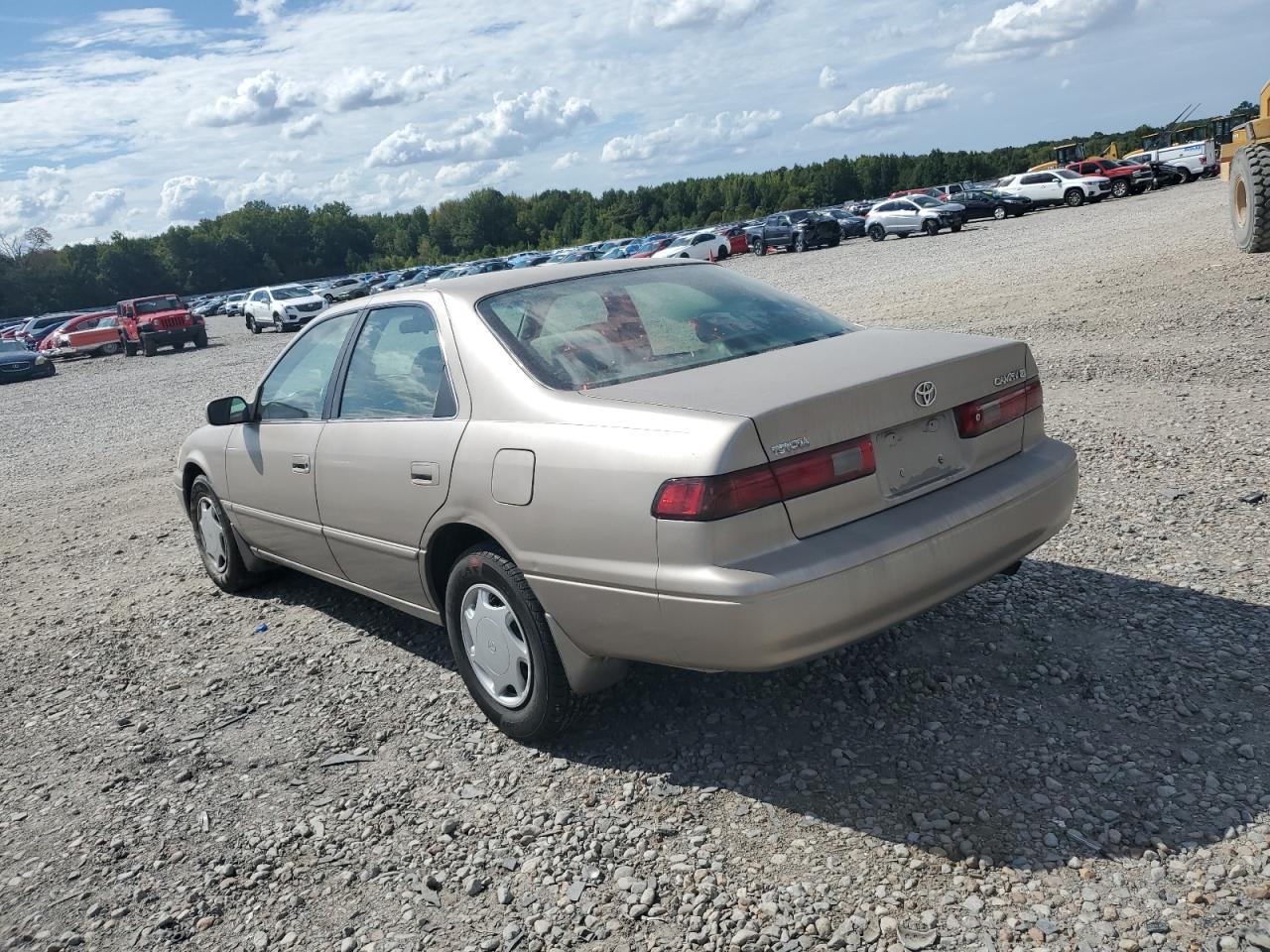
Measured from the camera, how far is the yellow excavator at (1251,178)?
42.7 feet

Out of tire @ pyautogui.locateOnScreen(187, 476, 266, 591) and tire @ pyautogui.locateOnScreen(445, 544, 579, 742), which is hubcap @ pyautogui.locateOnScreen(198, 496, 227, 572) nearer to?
tire @ pyautogui.locateOnScreen(187, 476, 266, 591)

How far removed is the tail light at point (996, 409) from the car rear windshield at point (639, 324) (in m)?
0.68

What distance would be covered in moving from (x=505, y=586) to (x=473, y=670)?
505mm

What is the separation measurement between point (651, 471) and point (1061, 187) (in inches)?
1670

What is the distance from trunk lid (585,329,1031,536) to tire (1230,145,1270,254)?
38.7ft

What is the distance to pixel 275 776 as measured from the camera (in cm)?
376

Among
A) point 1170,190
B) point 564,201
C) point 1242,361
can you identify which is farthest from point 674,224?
point 1242,361

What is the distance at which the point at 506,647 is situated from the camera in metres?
3.61

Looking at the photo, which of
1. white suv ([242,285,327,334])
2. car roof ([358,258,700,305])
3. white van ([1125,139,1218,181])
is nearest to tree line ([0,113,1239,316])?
white van ([1125,139,1218,181])

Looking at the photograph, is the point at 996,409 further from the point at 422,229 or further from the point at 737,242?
the point at 422,229

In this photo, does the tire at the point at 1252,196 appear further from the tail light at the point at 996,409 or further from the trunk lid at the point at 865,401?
the trunk lid at the point at 865,401

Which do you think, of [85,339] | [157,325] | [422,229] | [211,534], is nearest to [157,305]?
[157,325]

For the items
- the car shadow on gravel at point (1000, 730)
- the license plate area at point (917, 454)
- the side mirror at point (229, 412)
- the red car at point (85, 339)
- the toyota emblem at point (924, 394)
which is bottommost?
the car shadow on gravel at point (1000, 730)

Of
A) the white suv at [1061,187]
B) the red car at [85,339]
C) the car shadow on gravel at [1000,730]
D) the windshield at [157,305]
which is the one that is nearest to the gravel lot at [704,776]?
the car shadow on gravel at [1000,730]
